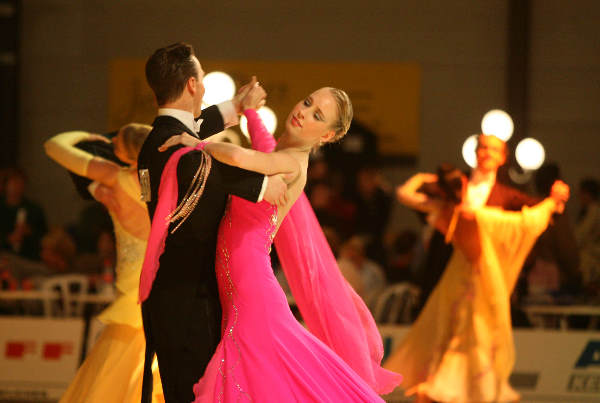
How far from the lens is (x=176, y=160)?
3012 mm

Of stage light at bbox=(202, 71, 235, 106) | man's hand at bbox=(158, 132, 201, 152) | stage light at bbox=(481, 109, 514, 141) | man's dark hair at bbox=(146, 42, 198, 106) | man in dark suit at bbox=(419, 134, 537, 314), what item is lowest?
man in dark suit at bbox=(419, 134, 537, 314)

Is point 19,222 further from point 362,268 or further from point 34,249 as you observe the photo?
point 362,268

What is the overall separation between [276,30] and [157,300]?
7.97 metres

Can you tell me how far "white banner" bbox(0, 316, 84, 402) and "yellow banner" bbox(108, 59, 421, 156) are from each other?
407cm

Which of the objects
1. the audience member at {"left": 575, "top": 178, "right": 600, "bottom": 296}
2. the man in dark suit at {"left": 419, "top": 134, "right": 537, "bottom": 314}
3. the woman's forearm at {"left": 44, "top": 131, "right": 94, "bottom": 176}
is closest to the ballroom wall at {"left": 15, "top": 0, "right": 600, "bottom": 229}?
the audience member at {"left": 575, "top": 178, "right": 600, "bottom": 296}

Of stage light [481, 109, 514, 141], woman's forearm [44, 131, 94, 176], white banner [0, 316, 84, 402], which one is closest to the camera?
woman's forearm [44, 131, 94, 176]

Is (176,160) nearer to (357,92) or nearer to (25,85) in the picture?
(357,92)

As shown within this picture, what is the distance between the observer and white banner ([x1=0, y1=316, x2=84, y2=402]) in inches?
257

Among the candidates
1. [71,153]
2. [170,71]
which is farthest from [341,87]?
[170,71]

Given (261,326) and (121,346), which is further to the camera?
(121,346)

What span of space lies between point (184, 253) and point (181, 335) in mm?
238

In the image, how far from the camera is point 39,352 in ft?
21.5

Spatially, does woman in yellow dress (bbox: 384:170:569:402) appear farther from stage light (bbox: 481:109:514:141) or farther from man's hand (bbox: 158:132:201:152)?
man's hand (bbox: 158:132:201:152)

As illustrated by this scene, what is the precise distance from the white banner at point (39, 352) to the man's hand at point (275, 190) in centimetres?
374
